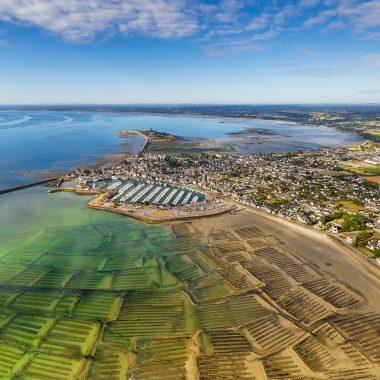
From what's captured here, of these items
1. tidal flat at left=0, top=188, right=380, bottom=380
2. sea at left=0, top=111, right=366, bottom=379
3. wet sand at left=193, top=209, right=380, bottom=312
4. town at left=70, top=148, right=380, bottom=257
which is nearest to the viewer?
tidal flat at left=0, top=188, right=380, bottom=380

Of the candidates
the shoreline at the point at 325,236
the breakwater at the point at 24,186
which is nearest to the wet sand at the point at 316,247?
the shoreline at the point at 325,236

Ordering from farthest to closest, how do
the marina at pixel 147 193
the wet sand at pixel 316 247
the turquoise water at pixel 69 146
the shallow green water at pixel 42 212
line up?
the turquoise water at pixel 69 146 → the marina at pixel 147 193 → the shallow green water at pixel 42 212 → the wet sand at pixel 316 247

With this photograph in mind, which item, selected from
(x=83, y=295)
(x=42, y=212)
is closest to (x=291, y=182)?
(x=42, y=212)

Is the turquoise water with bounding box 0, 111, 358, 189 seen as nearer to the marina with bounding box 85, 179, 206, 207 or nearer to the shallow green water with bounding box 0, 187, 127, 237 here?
the shallow green water with bounding box 0, 187, 127, 237

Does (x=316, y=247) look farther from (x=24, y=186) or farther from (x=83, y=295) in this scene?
(x=24, y=186)

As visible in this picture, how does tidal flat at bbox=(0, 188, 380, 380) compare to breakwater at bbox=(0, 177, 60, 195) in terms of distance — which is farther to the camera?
breakwater at bbox=(0, 177, 60, 195)

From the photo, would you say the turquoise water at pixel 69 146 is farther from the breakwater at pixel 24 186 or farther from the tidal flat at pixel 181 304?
the tidal flat at pixel 181 304

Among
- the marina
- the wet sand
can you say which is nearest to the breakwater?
the marina

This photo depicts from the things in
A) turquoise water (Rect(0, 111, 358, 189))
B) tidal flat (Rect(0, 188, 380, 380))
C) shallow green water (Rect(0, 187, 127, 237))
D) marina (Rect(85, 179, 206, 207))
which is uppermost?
tidal flat (Rect(0, 188, 380, 380))

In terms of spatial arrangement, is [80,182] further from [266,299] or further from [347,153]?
[347,153]

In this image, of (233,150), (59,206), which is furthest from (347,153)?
(59,206)

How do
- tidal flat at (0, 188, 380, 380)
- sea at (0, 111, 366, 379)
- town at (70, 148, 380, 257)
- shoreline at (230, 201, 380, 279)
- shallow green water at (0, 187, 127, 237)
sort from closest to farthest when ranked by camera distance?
tidal flat at (0, 188, 380, 380) < sea at (0, 111, 366, 379) < shoreline at (230, 201, 380, 279) < shallow green water at (0, 187, 127, 237) < town at (70, 148, 380, 257)
